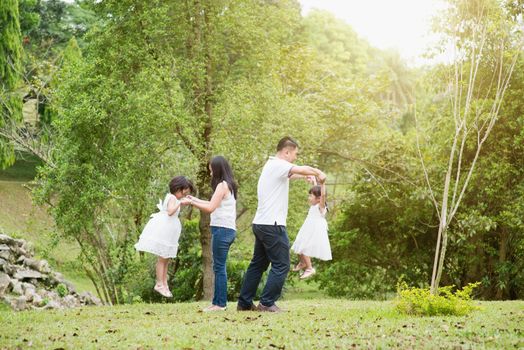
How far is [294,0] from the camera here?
35531 millimetres

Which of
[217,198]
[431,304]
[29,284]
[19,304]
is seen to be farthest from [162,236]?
[29,284]

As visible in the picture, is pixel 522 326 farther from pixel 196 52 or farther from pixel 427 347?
pixel 196 52

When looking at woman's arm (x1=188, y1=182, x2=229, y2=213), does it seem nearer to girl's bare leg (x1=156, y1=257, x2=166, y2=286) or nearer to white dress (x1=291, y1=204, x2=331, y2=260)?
girl's bare leg (x1=156, y1=257, x2=166, y2=286)

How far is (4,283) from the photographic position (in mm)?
13492

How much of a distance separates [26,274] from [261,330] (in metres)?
9.18

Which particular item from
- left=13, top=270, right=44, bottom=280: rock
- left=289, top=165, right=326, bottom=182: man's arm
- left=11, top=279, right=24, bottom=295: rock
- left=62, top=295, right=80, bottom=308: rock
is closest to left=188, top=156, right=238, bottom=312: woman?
left=289, top=165, right=326, bottom=182: man's arm

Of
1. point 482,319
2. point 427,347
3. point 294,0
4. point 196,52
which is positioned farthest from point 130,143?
point 294,0

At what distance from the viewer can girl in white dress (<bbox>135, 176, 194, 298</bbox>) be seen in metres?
10.2

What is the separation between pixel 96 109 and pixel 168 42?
3.16 m

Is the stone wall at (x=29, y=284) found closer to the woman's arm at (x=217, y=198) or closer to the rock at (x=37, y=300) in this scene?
the rock at (x=37, y=300)

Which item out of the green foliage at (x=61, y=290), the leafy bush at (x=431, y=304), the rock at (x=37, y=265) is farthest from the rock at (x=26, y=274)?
the leafy bush at (x=431, y=304)

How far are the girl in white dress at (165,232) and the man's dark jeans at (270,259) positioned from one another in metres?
1.81

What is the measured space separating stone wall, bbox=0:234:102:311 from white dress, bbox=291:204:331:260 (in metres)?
4.98

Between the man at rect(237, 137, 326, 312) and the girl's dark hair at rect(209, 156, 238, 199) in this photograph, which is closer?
the man at rect(237, 137, 326, 312)
